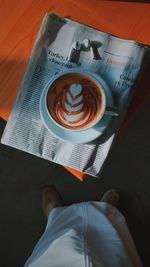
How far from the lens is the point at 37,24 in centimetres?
70

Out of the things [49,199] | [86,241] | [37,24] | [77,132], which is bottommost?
[49,199]

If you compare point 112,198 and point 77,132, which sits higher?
point 77,132

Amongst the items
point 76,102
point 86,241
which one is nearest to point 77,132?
point 76,102

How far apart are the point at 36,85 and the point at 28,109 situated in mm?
→ 53

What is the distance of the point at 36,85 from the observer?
2.21 ft

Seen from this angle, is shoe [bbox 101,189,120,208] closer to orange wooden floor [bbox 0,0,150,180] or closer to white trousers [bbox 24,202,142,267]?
white trousers [bbox 24,202,142,267]

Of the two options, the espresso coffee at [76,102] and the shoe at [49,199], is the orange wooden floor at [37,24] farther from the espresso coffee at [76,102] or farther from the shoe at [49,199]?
the shoe at [49,199]

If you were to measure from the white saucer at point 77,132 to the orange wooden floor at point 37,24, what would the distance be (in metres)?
0.08

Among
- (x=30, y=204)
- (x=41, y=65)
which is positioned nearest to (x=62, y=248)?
(x=41, y=65)

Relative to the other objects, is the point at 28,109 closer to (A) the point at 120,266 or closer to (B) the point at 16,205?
(A) the point at 120,266

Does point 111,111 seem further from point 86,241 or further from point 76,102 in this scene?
point 86,241

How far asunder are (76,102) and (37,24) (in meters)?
0.21

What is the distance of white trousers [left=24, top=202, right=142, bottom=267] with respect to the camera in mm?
665

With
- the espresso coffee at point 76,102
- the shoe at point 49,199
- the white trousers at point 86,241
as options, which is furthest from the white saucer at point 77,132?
the shoe at point 49,199
